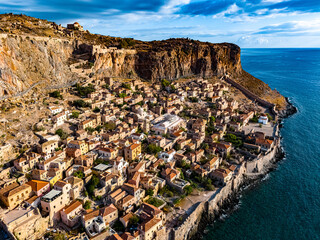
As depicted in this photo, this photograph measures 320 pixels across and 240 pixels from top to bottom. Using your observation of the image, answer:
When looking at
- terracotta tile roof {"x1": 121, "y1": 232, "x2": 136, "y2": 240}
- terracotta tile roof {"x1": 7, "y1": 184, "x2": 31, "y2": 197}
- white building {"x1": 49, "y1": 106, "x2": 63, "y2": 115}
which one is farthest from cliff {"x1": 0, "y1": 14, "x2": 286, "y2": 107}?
terracotta tile roof {"x1": 121, "y1": 232, "x2": 136, "y2": 240}

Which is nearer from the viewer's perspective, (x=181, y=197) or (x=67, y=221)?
(x=67, y=221)

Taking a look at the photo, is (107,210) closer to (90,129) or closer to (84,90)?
(90,129)

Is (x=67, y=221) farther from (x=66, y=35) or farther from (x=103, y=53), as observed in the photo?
(x=66, y=35)

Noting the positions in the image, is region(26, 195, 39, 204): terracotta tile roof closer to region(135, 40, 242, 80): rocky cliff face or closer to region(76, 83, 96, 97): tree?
region(76, 83, 96, 97): tree

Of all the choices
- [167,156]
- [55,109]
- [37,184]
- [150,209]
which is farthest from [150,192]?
[55,109]

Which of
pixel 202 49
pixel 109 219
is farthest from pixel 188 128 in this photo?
pixel 202 49

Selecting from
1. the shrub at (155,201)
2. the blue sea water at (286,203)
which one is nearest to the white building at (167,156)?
the shrub at (155,201)
